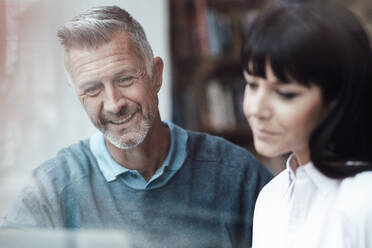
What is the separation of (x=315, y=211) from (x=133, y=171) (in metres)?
0.36

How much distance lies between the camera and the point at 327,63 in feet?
2.19

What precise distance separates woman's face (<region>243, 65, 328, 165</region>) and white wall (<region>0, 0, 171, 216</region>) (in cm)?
26

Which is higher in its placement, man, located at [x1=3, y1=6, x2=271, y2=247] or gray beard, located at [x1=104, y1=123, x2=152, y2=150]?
gray beard, located at [x1=104, y1=123, x2=152, y2=150]

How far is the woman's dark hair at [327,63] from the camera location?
2.17 feet

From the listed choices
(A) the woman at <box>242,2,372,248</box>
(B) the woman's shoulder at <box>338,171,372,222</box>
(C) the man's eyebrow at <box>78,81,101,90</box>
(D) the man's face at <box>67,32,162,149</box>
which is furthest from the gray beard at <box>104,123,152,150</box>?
(B) the woman's shoulder at <box>338,171,372,222</box>

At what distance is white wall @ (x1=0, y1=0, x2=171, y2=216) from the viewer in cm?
89

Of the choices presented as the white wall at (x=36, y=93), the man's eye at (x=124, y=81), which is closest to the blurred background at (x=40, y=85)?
the white wall at (x=36, y=93)

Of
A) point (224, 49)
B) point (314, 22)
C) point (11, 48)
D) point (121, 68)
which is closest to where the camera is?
point (314, 22)

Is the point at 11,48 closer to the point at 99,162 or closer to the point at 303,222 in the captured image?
the point at 99,162

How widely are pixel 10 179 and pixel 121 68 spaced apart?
372 mm

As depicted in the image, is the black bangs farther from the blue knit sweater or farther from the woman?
the blue knit sweater

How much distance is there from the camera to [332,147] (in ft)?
2.30

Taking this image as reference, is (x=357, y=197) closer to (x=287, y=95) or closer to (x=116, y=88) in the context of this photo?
(x=287, y=95)

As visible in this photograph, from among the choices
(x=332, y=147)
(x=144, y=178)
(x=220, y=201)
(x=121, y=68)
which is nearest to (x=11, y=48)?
(x=121, y=68)
